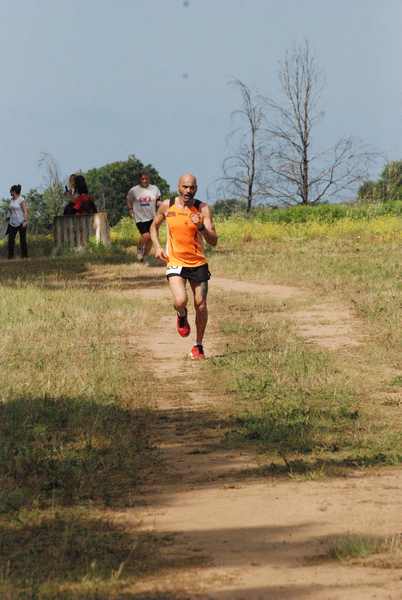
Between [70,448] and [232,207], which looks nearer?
[70,448]

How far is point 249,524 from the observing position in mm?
6539

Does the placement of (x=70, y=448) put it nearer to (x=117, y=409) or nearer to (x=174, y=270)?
(x=117, y=409)

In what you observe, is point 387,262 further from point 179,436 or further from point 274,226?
point 179,436

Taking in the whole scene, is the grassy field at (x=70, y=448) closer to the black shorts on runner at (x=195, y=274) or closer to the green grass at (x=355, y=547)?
the green grass at (x=355, y=547)

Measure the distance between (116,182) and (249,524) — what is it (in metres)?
97.2

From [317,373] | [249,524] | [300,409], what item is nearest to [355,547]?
[249,524]

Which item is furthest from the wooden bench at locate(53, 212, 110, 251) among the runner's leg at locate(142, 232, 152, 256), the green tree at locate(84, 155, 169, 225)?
the green tree at locate(84, 155, 169, 225)

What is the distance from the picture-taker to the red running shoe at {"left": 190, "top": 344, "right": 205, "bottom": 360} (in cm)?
1316

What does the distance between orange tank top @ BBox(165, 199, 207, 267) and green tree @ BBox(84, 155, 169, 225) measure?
85.0 m

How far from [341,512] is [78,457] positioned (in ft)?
6.96

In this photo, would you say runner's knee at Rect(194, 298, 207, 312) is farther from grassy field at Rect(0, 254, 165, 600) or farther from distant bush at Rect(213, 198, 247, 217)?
distant bush at Rect(213, 198, 247, 217)

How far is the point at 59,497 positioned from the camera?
725cm

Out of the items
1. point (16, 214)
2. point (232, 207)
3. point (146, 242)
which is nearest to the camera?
point (146, 242)

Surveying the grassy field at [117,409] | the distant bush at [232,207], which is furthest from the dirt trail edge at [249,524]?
the distant bush at [232,207]
